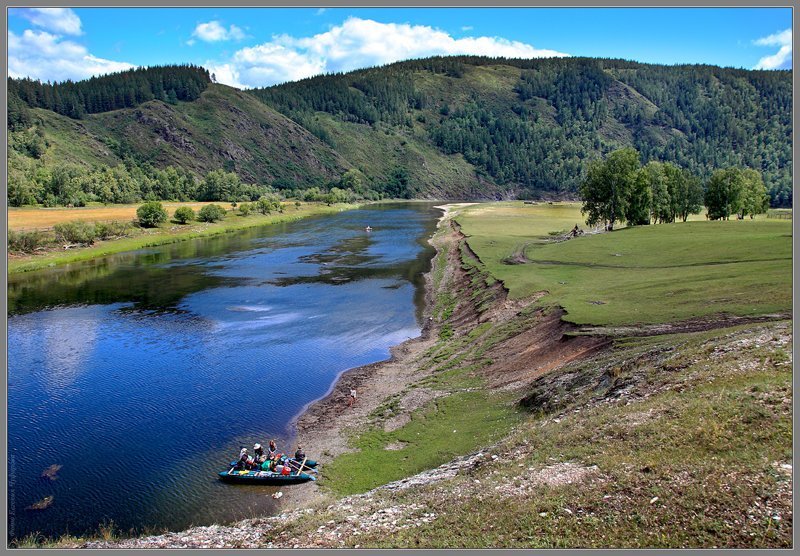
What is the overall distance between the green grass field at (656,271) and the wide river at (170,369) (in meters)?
14.4

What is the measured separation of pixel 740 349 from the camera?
25016 mm

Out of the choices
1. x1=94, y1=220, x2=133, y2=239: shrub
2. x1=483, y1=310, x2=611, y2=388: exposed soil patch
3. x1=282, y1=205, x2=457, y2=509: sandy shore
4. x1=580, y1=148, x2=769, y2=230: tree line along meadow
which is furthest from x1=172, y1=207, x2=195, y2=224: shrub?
x1=483, y1=310, x2=611, y2=388: exposed soil patch

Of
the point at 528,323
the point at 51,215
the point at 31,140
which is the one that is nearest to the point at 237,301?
the point at 528,323

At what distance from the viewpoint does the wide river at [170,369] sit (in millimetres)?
25984

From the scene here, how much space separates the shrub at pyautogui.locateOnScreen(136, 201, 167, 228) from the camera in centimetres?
12510

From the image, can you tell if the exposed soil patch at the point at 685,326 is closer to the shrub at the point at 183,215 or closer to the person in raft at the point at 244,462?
the person in raft at the point at 244,462

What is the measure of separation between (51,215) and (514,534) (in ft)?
463

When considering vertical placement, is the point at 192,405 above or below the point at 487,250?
below

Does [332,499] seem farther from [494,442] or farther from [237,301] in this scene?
[237,301]

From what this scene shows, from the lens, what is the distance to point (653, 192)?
367 ft

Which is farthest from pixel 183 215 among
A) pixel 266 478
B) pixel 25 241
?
pixel 266 478

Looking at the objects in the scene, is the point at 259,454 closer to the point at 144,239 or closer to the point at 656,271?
the point at 656,271

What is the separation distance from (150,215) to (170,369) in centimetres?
9421

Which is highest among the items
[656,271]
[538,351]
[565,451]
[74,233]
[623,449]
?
[74,233]
